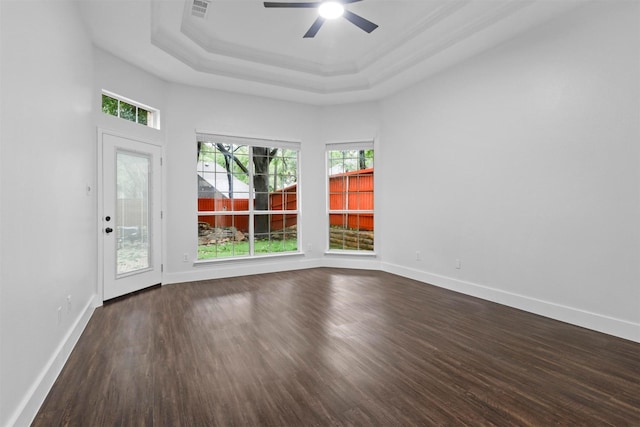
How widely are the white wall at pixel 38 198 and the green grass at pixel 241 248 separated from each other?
2.14 metres

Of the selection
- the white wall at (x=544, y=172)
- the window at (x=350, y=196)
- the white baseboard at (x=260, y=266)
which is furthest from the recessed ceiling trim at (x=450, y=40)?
the white baseboard at (x=260, y=266)

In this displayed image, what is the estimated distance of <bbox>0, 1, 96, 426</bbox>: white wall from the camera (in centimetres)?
161

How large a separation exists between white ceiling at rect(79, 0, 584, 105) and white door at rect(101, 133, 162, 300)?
117 cm

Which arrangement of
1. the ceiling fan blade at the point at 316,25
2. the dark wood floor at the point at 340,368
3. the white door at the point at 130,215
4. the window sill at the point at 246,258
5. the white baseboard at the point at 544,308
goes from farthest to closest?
the window sill at the point at 246,258 → the white door at the point at 130,215 → the ceiling fan blade at the point at 316,25 → the white baseboard at the point at 544,308 → the dark wood floor at the point at 340,368

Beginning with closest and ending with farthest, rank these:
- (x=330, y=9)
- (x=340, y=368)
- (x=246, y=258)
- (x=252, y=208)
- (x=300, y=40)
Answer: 1. (x=340, y=368)
2. (x=330, y=9)
3. (x=300, y=40)
4. (x=246, y=258)
5. (x=252, y=208)

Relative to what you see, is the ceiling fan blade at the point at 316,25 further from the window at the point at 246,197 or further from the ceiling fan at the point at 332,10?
the window at the point at 246,197

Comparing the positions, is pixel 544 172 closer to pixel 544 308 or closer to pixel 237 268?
pixel 544 308

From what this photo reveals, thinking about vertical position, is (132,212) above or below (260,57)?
below

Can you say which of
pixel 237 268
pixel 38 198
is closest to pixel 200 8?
pixel 38 198

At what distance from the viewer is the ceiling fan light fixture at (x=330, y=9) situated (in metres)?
2.96

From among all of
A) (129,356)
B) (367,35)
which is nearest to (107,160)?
(129,356)

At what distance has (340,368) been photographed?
227 centimetres

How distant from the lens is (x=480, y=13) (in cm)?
332

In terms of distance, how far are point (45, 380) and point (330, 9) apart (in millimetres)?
3648
